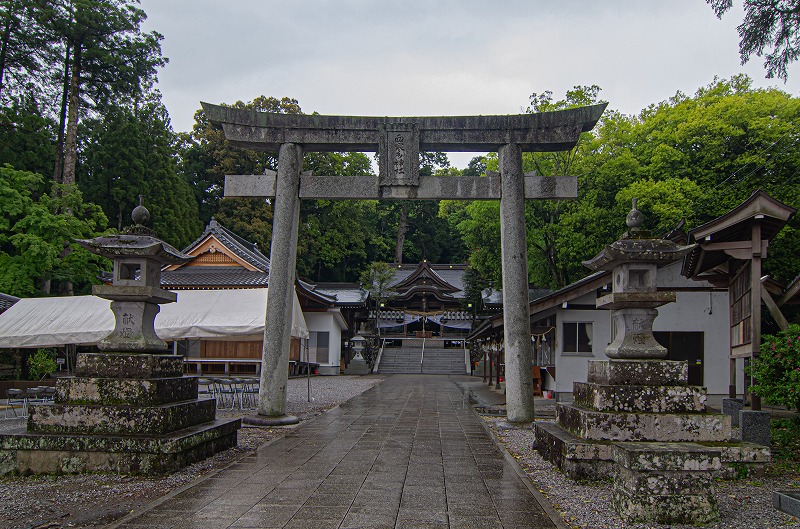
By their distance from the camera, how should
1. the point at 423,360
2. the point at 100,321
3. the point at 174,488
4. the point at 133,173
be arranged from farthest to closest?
the point at 423,360 → the point at 133,173 → the point at 100,321 → the point at 174,488

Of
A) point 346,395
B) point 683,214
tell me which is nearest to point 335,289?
point 346,395

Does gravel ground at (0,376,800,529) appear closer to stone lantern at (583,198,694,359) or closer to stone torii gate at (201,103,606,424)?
stone lantern at (583,198,694,359)

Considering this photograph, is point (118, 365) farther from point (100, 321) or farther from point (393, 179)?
point (100, 321)

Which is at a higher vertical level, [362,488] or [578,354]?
[578,354]

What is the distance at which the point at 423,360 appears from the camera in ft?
125

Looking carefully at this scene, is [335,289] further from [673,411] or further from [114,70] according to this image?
[673,411]

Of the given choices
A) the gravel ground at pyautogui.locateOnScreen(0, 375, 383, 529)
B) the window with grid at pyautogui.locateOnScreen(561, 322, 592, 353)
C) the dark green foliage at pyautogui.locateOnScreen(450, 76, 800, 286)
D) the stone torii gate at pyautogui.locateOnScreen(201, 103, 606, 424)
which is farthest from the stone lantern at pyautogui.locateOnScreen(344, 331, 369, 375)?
the gravel ground at pyautogui.locateOnScreen(0, 375, 383, 529)

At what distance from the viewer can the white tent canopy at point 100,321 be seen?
557 inches

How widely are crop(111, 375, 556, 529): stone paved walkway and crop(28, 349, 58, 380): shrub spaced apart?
11.1 m

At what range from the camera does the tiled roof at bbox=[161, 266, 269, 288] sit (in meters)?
27.9

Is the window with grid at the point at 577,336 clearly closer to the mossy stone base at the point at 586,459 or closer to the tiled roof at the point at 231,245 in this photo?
the mossy stone base at the point at 586,459

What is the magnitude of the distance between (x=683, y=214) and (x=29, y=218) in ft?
72.8

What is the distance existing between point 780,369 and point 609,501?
4.29m

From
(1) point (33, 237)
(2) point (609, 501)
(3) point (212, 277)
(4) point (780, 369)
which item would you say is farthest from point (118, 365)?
(3) point (212, 277)
